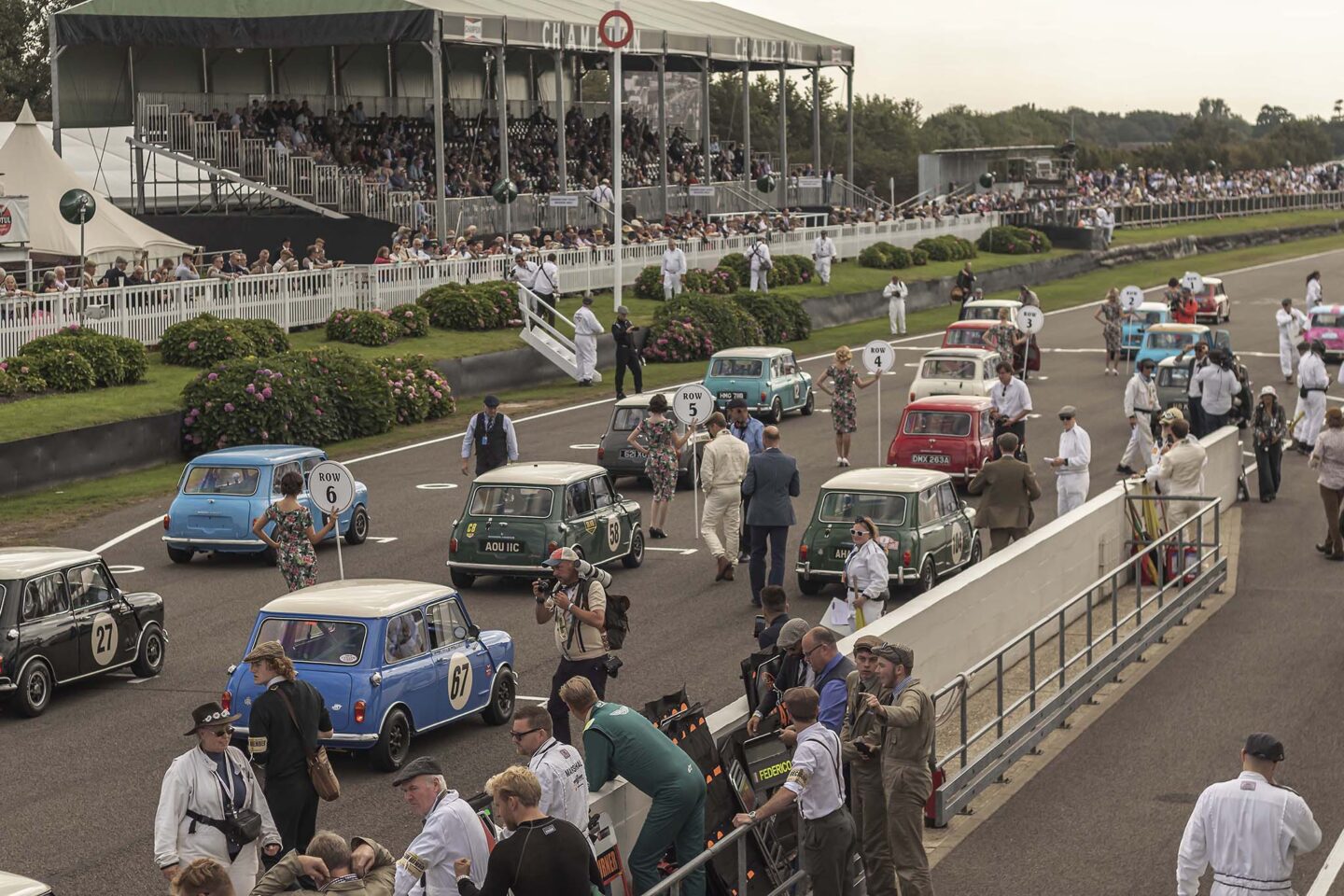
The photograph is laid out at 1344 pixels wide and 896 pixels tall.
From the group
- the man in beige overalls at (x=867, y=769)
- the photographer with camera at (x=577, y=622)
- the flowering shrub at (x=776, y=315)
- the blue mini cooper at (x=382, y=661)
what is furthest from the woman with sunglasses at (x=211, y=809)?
the flowering shrub at (x=776, y=315)

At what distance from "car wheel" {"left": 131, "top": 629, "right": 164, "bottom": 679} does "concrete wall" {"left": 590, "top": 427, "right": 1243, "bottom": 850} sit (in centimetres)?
703

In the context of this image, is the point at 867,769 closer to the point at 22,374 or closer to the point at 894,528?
the point at 894,528

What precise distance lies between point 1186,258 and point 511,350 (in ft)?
153

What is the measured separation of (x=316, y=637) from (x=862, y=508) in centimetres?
775

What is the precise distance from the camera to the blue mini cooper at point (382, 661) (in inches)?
563

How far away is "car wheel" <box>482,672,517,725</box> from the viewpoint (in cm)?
1578

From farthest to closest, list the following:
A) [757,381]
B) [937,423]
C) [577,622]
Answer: [757,381]
[937,423]
[577,622]

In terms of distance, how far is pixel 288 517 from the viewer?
1841cm

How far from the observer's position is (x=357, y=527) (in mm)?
23828

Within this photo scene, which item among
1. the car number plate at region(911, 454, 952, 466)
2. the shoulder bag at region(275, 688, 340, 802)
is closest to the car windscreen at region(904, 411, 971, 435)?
the car number plate at region(911, 454, 952, 466)

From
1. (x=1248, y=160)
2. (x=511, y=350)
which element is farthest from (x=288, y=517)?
(x=1248, y=160)

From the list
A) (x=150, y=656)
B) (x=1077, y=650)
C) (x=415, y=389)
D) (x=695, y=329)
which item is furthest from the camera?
(x=695, y=329)

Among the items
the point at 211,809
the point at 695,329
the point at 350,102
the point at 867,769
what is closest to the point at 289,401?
the point at 695,329

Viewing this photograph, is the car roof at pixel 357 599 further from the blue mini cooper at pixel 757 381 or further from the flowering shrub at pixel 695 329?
the flowering shrub at pixel 695 329
